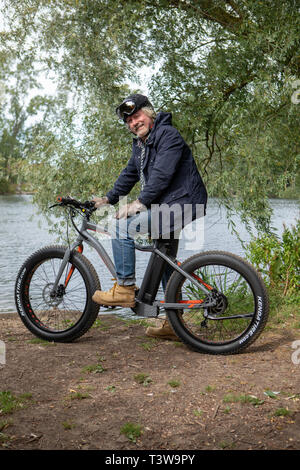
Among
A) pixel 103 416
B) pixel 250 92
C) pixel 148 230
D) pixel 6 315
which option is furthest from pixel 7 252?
pixel 103 416

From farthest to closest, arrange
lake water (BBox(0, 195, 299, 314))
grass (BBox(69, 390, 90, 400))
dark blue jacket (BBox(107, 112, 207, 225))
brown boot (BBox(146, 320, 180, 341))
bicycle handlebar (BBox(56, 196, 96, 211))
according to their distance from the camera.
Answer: lake water (BBox(0, 195, 299, 314)), brown boot (BBox(146, 320, 180, 341)), bicycle handlebar (BBox(56, 196, 96, 211)), dark blue jacket (BBox(107, 112, 207, 225)), grass (BBox(69, 390, 90, 400))

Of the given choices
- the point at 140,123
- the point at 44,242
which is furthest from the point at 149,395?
the point at 44,242

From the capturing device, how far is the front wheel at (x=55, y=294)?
439 centimetres

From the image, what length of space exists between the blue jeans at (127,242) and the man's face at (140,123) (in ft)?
2.13

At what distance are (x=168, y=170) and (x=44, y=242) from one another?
1450 cm

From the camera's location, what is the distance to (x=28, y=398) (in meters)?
3.27

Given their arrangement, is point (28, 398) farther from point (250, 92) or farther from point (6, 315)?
point (250, 92)

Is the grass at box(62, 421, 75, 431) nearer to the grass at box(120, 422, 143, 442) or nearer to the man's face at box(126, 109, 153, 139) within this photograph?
the grass at box(120, 422, 143, 442)

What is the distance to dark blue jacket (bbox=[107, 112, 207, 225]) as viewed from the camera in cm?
387

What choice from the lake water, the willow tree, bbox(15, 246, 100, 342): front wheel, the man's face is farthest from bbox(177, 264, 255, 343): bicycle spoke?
the willow tree

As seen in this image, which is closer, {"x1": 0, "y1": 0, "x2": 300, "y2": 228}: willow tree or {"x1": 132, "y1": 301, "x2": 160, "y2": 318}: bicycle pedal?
{"x1": 132, "y1": 301, "x2": 160, "y2": 318}: bicycle pedal

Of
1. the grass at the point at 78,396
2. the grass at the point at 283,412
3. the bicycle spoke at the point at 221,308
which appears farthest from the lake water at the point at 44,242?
the grass at the point at 78,396

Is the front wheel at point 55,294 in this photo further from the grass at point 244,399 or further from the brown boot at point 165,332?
the grass at point 244,399

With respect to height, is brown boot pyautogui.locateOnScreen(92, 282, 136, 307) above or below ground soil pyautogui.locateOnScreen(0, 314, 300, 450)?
above
